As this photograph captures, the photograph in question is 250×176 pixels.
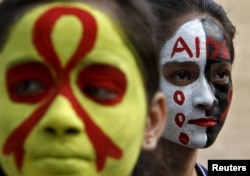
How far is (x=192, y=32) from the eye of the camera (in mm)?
3227

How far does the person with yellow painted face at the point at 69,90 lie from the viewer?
71.8 inches

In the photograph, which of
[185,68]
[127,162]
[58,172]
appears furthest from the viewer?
[185,68]

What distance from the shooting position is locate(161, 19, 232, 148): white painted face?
3127 millimetres

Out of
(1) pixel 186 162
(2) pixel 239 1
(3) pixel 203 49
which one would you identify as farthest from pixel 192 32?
(2) pixel 239 1

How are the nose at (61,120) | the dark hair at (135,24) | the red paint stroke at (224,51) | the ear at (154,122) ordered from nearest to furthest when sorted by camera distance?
the nose at (61,120), the dark hair at (135,24), the ear at (154,122), the red paint stroke at (224,51)

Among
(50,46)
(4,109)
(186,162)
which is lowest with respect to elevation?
(186,162)

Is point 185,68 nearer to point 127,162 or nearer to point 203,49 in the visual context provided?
point 203,49

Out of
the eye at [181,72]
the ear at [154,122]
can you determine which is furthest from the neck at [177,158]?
the ear at [154,122]

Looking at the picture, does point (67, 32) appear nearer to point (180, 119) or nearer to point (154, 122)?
point (154, 122)

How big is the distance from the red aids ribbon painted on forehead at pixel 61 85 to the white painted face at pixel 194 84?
1.23 metres

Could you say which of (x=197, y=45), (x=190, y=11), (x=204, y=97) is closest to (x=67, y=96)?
(x=204, y=97)

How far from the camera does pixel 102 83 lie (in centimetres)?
190

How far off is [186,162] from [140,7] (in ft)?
4.15

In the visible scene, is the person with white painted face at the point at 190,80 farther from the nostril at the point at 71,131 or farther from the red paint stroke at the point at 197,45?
the nostril at the point at 71,131
